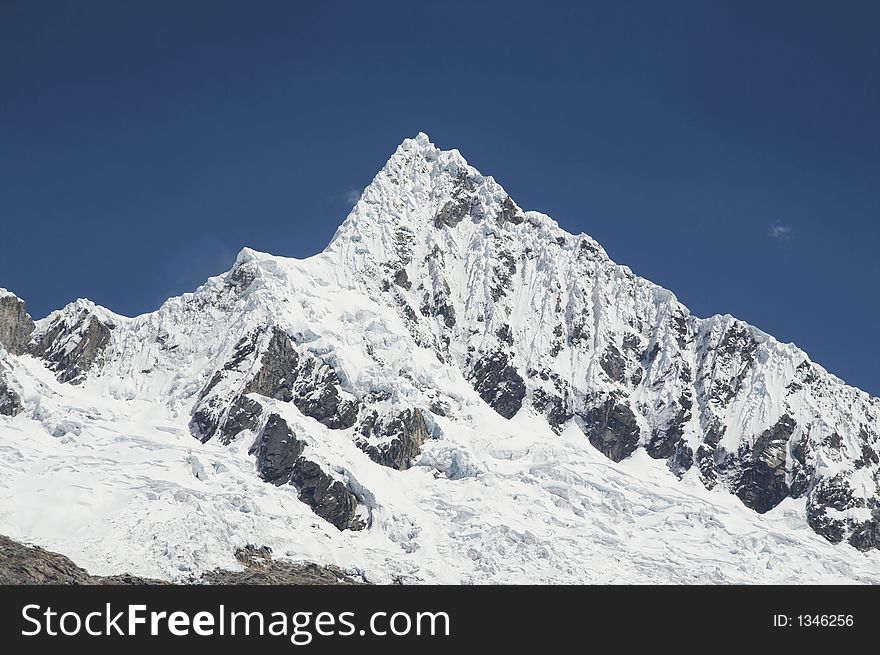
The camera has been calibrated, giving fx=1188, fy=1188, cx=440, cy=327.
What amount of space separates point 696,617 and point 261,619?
57.9 feet

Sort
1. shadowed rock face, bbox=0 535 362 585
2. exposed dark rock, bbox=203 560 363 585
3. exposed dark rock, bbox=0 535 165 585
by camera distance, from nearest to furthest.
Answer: exposed dark rock, bbox=0 535 165 585 < shadowed rock face, bbox=0 535 362 585 < exposed dark rock, bbox=203 560 363 585

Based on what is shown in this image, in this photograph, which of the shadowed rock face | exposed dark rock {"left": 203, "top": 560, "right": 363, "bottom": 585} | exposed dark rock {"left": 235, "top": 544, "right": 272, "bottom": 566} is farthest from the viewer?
exposed dark rock {"left": 235, "top": 544, "right": 272, "bottom": 566}

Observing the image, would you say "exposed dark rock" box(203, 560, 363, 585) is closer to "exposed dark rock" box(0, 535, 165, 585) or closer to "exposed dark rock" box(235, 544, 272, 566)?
"exposed dark rock" box(235, 544, 272, 566)

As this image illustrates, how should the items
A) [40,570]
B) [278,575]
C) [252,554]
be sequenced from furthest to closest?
[252,554] < [278,575] < [40,570]

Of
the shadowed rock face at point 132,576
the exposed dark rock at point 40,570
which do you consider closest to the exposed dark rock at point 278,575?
the shadowed rock face at point 132,576

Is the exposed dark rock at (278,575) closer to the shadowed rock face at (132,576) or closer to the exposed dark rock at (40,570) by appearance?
the shadowed rock face at (132,576)

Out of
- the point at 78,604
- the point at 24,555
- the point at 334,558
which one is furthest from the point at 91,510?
the point at 78,604

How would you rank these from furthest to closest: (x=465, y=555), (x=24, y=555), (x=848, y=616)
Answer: (x=465, y=555) → (x=24, y=555) → (x=848, y=616)

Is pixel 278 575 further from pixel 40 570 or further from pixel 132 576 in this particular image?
pixel 40 570

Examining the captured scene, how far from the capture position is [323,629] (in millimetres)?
47531

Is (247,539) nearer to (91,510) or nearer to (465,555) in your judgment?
(91,510)

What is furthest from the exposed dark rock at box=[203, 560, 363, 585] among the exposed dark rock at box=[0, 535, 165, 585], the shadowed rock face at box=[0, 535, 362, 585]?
the exposed dark rock at box=[0, 535, 165, 585]

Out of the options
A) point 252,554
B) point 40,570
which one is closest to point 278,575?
point 252,554

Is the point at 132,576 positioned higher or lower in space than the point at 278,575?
lower
